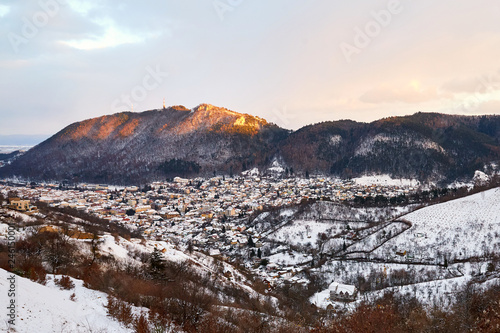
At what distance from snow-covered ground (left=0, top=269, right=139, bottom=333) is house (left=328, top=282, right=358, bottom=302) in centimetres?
2256

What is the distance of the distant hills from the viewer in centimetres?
10981

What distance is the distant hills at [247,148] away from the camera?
110m

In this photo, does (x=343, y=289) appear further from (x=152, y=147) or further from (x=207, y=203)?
(x=152, y=147)

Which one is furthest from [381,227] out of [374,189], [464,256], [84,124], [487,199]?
[84,124]

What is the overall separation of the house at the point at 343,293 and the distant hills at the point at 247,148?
271 ft

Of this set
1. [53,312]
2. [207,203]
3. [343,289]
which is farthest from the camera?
[207,203]

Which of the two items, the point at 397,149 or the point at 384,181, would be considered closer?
the point at 384,181

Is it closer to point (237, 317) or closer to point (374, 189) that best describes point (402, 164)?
point (374, 189)

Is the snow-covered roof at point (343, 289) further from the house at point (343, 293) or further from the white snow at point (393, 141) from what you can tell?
the white snow at point (393, 141)

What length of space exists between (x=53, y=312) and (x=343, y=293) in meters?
25.8

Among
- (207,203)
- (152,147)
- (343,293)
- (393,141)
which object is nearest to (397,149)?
(393,141)

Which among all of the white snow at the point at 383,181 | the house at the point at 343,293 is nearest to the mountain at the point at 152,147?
the white snow at the point at 383,181

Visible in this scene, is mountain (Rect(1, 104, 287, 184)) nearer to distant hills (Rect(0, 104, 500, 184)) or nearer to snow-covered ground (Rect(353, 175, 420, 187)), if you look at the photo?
distant hills (Rect(0, 104, 500, 184))

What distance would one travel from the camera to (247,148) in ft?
479
